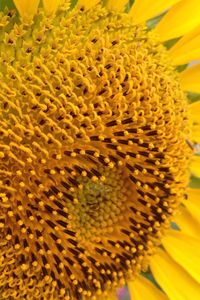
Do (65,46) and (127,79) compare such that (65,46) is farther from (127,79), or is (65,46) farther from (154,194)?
(154,194)

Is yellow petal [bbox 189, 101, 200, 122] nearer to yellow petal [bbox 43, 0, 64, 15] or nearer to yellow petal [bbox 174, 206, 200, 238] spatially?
yellow petal [bbox 174, 206, 200, 238]

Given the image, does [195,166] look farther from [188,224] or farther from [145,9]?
[145,9]

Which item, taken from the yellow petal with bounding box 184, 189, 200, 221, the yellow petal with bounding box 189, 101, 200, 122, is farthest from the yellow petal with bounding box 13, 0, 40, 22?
the yellow petal with bounding box 184, 189, 200, 221

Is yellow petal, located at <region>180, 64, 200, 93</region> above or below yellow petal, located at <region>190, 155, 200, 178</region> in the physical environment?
above

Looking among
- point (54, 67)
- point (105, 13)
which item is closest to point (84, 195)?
point (54, 67)

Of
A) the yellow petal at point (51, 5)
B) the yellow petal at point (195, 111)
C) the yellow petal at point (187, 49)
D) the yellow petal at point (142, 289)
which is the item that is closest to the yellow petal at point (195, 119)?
the yellow petal at point (195, 111)

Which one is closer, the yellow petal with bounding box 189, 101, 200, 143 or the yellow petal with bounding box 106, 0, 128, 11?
the yellow petal with bounding box 106, 0, 128, 11
